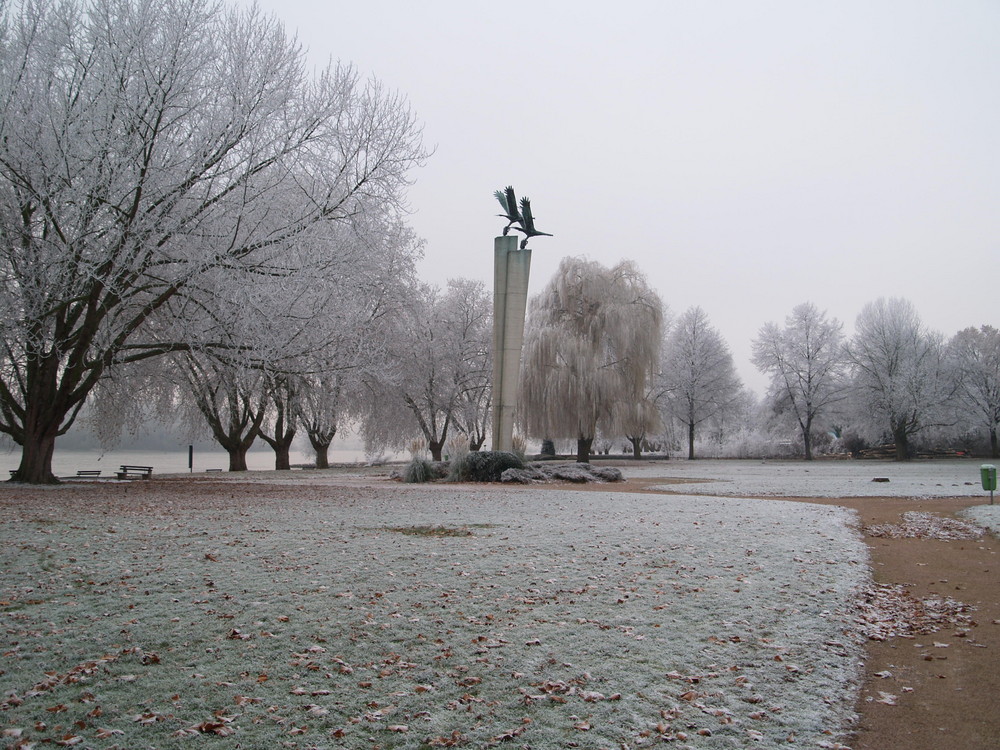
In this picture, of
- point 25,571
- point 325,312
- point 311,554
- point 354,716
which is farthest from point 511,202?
point 354,716

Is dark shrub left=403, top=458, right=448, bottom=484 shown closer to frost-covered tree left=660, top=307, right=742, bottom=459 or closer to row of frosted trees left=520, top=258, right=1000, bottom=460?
row of frosted trees left=520, top=258, right=1000, bottom=460

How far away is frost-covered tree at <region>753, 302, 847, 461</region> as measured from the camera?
4897 centimetres

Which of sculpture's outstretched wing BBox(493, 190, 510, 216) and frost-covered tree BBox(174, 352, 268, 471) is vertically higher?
sculpture's outstretched wing BBox(493, 190, 510, 216)

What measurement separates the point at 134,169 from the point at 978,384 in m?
48.7

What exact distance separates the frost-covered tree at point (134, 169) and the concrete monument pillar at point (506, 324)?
595cm

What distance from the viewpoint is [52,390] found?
16.8 m

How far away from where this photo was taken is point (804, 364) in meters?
50.1

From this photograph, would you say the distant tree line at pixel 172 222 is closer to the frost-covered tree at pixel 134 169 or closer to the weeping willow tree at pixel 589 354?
the frost-covered tree at pixel 134 169

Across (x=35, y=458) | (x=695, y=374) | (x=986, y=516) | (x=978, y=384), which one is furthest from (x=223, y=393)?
(x=978, y=384)

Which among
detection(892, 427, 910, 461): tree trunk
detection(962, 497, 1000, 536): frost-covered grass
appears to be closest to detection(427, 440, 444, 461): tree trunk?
detection(962, 497, 1000, 536): frost-covered grass

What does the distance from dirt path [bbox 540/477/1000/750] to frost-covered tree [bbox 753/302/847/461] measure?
42.7m

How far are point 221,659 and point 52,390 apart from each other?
1508 centimetres

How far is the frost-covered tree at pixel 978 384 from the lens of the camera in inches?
1735

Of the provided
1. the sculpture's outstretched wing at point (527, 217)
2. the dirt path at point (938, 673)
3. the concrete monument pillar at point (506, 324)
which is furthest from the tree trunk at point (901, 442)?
the dirt path at point (938, 673)
